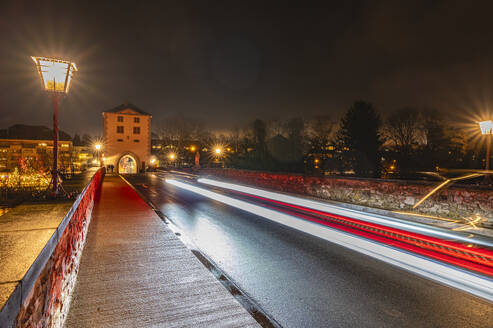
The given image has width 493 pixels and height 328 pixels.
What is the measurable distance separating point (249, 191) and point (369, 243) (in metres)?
12.3

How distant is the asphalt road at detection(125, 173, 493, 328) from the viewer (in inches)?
147

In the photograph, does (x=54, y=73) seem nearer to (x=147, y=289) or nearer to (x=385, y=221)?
(x=147, y=289)

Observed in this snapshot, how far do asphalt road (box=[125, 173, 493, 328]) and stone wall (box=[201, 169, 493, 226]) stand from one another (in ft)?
19.5

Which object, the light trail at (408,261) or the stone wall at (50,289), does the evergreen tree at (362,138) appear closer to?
the light trail at (408,261)

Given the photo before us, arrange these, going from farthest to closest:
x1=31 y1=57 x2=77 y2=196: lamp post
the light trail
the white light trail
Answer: the white light trail
x1=31 y1=57 x2=77 y2=196: lamp post
the light trail

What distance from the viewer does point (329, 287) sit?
4605 mm

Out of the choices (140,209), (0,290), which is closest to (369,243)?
(0,290)

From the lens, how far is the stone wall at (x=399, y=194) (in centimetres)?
909

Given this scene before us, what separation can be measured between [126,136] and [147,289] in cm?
4777

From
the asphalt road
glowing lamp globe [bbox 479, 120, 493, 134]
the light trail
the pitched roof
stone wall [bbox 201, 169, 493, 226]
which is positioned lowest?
the asphalt road

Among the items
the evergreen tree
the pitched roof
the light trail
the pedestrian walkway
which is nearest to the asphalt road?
the light trail

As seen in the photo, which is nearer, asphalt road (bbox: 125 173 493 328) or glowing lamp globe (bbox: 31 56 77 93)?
asphalt road (bbox: 125 173 493 328)

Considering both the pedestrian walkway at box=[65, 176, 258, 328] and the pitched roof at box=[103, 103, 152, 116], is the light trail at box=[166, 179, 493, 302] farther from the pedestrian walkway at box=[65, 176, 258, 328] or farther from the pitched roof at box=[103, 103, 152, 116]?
the pitched roof at box=[103, 103, 152, 116]

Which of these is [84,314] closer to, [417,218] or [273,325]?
[273,325]
